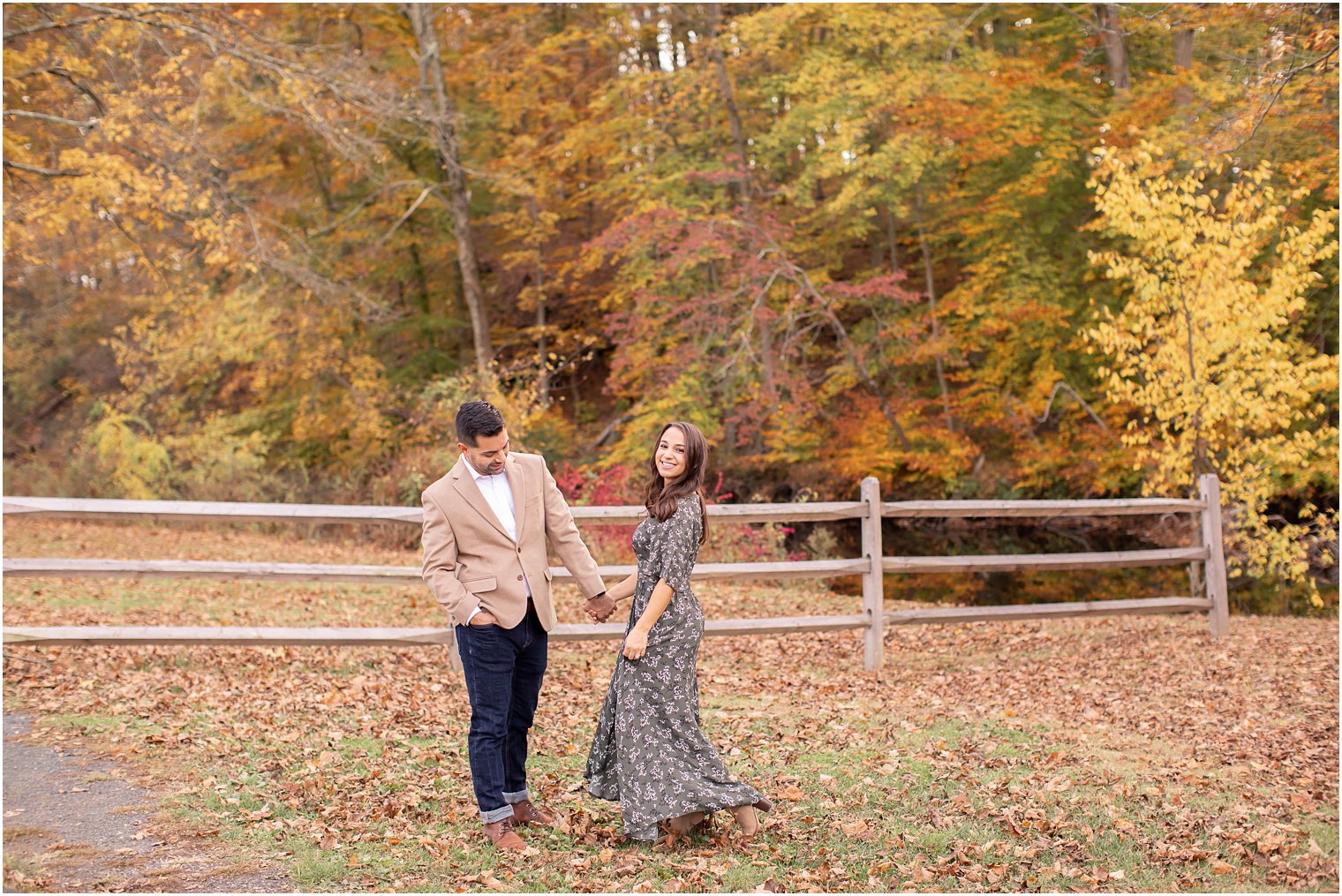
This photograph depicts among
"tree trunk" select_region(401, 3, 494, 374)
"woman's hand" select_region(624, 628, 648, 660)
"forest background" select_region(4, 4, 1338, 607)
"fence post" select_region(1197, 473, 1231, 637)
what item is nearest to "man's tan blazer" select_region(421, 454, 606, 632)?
"woman's hand" select_region(624, 628, 648, 660)

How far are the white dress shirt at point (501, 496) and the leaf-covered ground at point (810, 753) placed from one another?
1.30 m

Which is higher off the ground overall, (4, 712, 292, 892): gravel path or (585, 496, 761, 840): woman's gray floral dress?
(585, 496, 761, 840): woman's gray floral dress

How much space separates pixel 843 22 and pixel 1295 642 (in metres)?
13.7

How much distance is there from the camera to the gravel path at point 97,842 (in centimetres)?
403

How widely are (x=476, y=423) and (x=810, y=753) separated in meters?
2.87

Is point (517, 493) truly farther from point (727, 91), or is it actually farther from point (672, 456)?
point (727, 91)

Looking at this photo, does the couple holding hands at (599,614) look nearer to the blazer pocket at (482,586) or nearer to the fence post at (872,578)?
the blazer pocket at (482,586)

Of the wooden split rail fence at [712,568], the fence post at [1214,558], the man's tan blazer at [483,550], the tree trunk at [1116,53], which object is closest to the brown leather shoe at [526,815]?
the man's tan blazer at [483,550]

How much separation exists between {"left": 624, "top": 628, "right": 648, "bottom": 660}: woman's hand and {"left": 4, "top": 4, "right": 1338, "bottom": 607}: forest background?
29.9 feet

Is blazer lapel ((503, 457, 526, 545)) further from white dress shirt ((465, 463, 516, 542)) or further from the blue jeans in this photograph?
the blue jeans

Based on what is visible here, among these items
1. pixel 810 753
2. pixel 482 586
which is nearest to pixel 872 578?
pixel 810 753

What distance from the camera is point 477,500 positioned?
432cm

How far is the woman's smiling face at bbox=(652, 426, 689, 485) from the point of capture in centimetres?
436

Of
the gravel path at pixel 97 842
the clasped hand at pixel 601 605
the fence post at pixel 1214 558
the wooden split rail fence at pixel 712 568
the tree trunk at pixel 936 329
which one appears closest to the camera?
the gravel path at pixel 97 842
